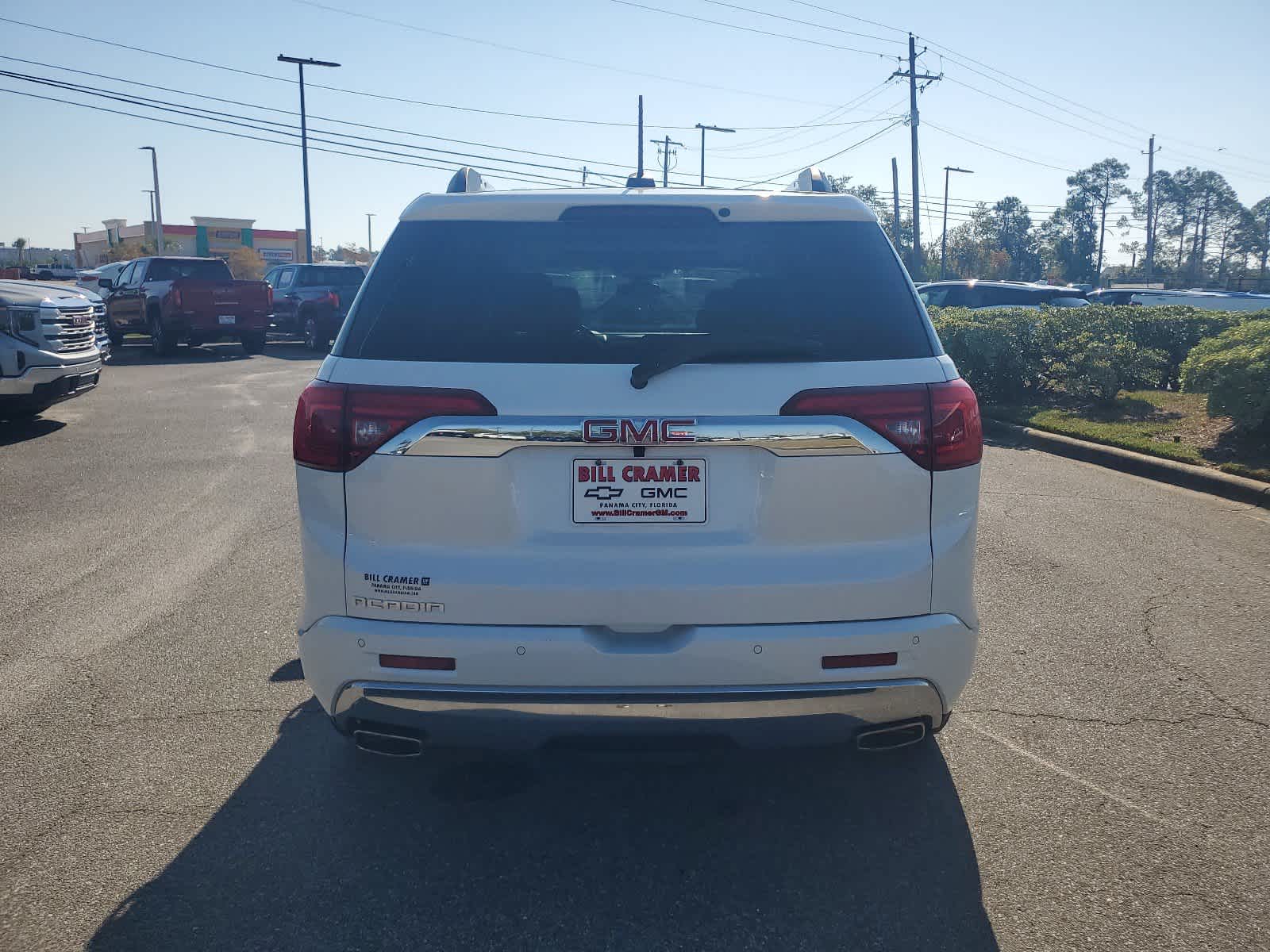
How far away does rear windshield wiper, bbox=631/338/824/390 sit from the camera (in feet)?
9.34

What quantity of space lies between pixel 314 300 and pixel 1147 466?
21.3 m

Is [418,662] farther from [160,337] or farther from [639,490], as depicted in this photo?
[160,337]

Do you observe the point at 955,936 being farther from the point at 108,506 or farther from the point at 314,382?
the point at 108,506

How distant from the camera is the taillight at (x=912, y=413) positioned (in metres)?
2.90

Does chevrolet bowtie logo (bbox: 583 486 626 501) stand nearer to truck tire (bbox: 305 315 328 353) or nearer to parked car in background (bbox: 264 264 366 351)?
parked car in background (bbox: 264 264 366 351)

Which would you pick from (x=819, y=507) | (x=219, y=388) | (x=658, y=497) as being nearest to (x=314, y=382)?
(x=658, y=497)

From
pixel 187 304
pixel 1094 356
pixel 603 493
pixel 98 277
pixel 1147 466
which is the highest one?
pixel 98 277

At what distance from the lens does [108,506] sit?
8.13 metres

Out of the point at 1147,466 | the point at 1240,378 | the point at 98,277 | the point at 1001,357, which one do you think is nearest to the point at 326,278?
the point at 98,277

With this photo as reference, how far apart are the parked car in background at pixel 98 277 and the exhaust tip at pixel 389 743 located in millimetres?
25628

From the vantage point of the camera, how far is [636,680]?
2881mm

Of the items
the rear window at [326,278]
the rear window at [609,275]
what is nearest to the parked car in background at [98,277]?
the rear window at [326,278]

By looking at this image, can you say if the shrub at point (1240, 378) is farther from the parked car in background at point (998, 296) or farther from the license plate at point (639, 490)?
the parked car in background at point (998, 296)

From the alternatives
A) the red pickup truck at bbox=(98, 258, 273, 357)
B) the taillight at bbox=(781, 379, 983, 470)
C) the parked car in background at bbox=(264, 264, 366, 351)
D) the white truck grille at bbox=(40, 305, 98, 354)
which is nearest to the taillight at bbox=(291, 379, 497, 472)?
the taillight at bbox=(781, 379, 983, 470)
